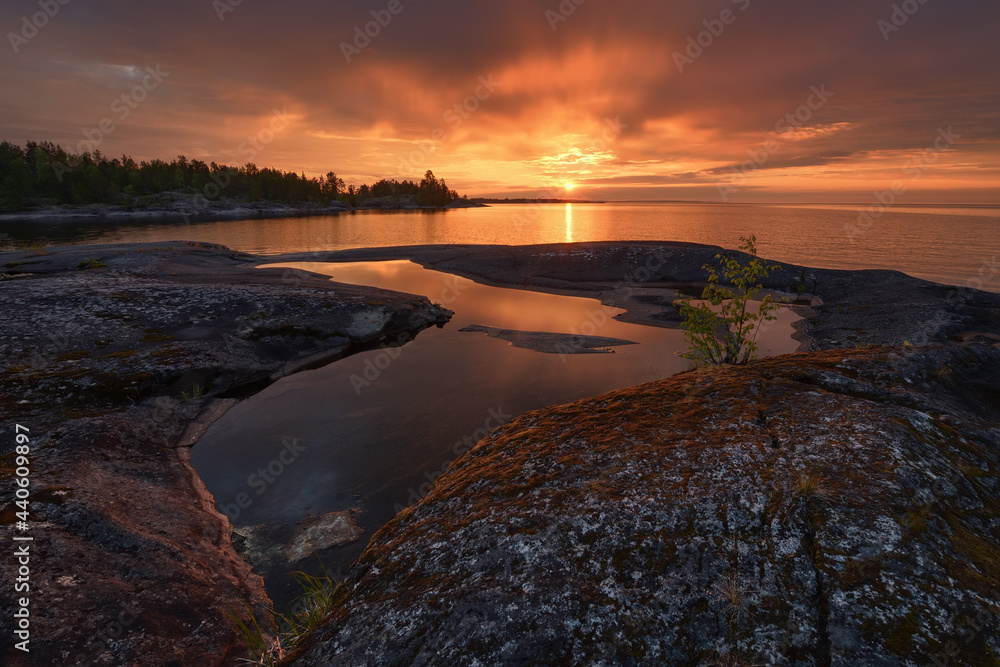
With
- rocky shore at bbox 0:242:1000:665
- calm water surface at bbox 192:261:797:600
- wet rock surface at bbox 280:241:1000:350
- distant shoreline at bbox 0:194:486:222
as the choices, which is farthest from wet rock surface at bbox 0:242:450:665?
distant shoreline at bbox 0:194:486:222

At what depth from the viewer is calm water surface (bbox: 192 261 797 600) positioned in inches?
498

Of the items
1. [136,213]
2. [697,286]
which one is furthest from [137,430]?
[136,213]

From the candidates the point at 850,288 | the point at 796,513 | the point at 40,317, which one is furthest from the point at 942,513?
the point at 850,288

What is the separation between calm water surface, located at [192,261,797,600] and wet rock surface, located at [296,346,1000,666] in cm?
585

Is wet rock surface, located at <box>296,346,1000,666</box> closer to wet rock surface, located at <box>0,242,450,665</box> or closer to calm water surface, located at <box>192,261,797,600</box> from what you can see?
wet rock surface, located at <box>0,242,450,665</box>

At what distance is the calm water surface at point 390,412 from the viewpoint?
12.6 m

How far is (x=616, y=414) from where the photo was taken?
28.7 ft

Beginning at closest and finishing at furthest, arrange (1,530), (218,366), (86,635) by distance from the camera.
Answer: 1. (86,635)
2. (1,530)
3. (218,366)

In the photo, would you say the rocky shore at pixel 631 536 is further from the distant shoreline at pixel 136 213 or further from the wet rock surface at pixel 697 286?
the distant shoreline at pixel 136 213

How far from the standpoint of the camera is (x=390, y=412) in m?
17.7

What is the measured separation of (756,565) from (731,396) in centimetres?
415

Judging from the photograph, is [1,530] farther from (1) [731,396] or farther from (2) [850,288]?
(2) [850,288]

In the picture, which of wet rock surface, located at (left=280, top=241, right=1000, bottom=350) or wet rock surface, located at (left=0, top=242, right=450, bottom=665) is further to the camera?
wet rock surface, located at (left=280, top=241, right=1000, bottom=350)

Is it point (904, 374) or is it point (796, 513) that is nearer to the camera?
point (796, 513)
